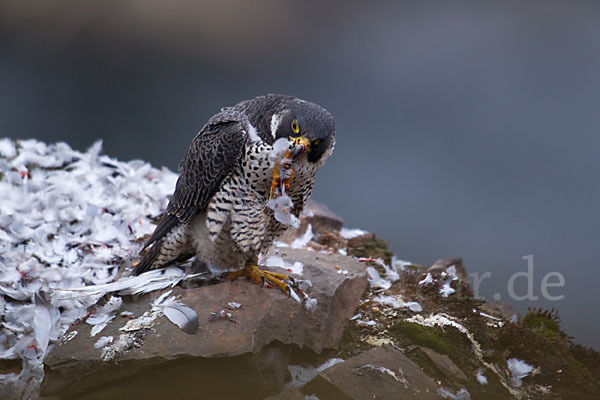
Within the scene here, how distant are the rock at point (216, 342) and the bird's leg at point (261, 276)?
0.24 feet

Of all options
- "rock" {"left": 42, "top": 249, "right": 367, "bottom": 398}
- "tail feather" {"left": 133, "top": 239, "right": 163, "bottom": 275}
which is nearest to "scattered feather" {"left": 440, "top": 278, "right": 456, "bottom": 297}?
"rock" {"left": 42, "top": 249, "right": 367, "bottom": 398}

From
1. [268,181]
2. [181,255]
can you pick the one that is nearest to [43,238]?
[181,255]

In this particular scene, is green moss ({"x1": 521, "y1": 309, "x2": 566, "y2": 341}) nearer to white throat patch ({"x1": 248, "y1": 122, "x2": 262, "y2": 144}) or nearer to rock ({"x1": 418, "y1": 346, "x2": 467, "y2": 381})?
rock ({"x1": 418, "y1": 346, "x2": 467, "y2": 381})

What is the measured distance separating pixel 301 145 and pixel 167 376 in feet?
3.89

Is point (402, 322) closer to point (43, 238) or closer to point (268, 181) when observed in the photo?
point (268, 181)

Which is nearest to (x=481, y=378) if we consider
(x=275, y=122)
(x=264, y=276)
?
(x=264, y=276)

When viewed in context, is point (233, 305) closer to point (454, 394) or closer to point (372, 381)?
point (372, 381)

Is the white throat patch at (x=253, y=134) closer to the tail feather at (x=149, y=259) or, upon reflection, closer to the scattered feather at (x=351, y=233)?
the tail feather at (x=149, y=259)

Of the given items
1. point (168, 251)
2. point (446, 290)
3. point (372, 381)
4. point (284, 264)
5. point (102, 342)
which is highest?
point (446, 290)

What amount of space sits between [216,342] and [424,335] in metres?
1.06

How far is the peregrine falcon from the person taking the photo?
2.66 metres

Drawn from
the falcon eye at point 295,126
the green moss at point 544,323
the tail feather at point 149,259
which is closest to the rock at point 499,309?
the green moss at point 544,323

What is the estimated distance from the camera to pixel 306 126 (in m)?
2.58

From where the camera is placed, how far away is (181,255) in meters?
3.35
